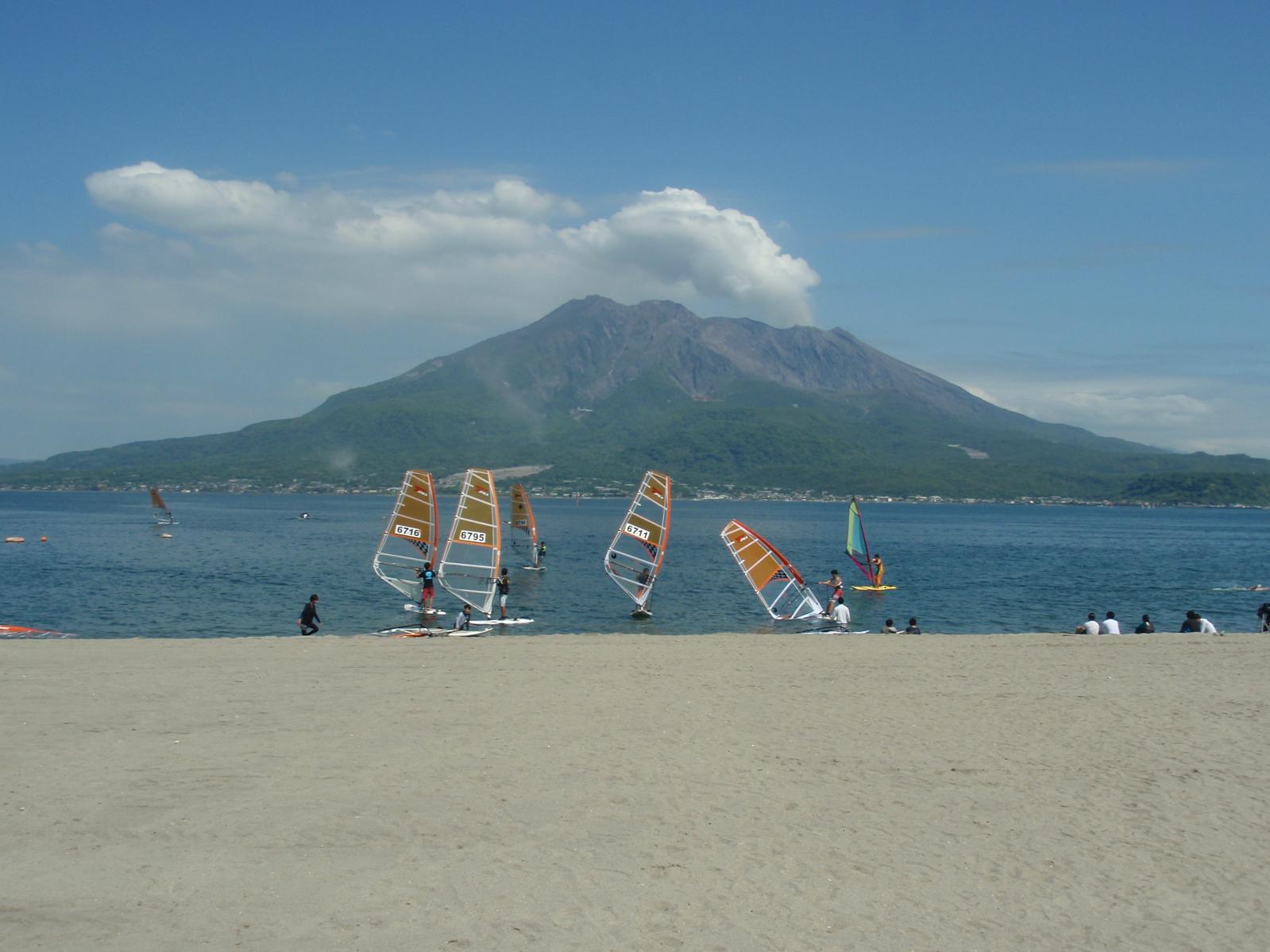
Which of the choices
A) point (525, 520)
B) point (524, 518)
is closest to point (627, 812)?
point (525, 520)

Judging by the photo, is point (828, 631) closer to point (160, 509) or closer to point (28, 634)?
point (28, 634)

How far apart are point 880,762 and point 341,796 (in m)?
5.70

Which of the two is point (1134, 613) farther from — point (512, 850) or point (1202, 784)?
point (512, 850)

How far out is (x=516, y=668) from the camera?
17156 mm

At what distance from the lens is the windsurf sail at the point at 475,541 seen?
91.5ft

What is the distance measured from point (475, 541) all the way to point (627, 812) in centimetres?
1918

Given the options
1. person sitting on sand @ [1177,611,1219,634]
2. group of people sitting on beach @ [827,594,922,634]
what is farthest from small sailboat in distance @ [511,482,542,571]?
person sitting on sand @ [1177,611,1219,634]

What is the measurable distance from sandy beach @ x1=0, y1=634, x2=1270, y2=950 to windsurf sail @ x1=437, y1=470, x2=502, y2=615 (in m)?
11.7

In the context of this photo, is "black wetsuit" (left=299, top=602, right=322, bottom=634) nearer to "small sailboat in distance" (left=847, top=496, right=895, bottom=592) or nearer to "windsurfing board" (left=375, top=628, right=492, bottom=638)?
"windsurfing board" (left=375, top=628, right=492, bottom=638)

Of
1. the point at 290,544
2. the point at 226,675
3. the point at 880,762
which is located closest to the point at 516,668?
the point at 226,675

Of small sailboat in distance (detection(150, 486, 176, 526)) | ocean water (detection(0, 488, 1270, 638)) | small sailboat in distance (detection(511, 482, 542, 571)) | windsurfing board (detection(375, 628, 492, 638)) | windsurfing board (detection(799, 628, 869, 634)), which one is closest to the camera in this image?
windsurfing board (detection(375, 628, 492, 638))

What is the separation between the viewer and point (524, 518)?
5412cm

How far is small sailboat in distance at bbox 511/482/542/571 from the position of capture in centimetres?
5025

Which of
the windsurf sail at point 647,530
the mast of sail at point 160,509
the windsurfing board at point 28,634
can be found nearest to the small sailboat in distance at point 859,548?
the windsurf sail at point 647,530
